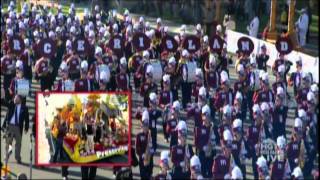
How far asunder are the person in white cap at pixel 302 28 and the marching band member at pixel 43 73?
9.10 meters

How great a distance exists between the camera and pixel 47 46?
2159cm

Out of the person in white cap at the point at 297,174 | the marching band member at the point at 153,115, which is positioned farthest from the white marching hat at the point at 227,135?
the marching band member at the point at 153,115

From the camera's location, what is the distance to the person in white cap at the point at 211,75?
19.7 metres

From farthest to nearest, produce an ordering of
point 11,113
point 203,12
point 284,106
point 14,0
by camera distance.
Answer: point 14,0 → point 203,12 → point 284,106 → point 11,113

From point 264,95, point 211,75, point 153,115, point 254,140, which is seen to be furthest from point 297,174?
point 211,75

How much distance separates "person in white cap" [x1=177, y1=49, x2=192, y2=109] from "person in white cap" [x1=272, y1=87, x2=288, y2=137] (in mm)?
3082

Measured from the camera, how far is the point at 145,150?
15359mm

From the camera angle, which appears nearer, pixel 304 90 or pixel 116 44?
pixel 304 90

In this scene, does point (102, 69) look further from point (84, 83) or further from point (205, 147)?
point (205, 147)

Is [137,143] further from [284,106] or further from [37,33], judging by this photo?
[37,33]

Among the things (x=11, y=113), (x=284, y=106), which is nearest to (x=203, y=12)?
(x=284, y=106)

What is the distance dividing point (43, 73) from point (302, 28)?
9.89m

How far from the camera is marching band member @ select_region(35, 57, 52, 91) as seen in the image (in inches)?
805

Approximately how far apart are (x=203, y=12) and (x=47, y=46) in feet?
19.8
